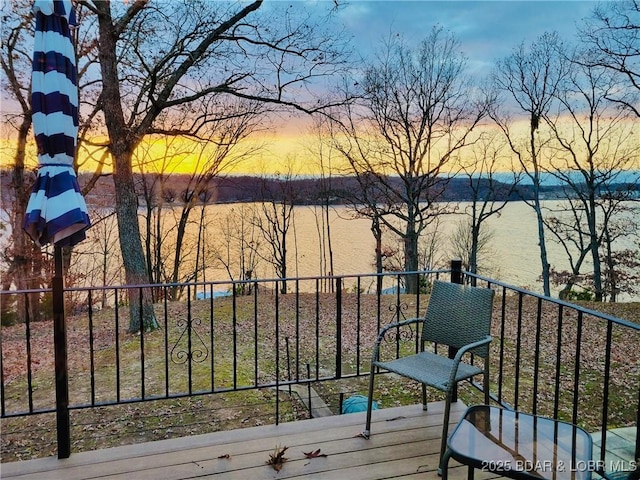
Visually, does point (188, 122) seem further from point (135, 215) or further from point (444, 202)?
point (444, 202)

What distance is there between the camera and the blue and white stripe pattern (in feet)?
6.29

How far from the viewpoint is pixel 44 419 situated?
4453 millimetres

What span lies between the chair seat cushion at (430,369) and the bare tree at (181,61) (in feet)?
18.8

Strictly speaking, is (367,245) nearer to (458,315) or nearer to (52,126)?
(458,315)

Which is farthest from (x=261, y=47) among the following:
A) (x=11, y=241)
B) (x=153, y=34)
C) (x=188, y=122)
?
(x=11, y=241)

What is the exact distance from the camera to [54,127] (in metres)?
1.93

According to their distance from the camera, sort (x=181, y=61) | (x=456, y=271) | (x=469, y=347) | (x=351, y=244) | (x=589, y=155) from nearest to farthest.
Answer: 1. (x=469, y=347)
2. (x=456, y=271)
3. (x=181, y=61)
4. (x=589, y=155)
5. (x=351, y=244)

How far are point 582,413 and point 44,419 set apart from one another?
5942 millimetres

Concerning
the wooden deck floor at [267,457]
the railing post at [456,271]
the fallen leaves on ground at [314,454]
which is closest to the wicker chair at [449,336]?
the wooden deck floor at [267,457]

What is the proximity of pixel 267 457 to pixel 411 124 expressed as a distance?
10.3m

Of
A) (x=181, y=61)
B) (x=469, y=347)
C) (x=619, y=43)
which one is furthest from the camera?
(x=619, y=43)

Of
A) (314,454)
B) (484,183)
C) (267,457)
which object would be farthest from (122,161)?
(484,183)

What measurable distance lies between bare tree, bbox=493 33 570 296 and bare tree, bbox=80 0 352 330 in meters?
6.36

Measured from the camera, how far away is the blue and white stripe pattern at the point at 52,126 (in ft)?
6.29
